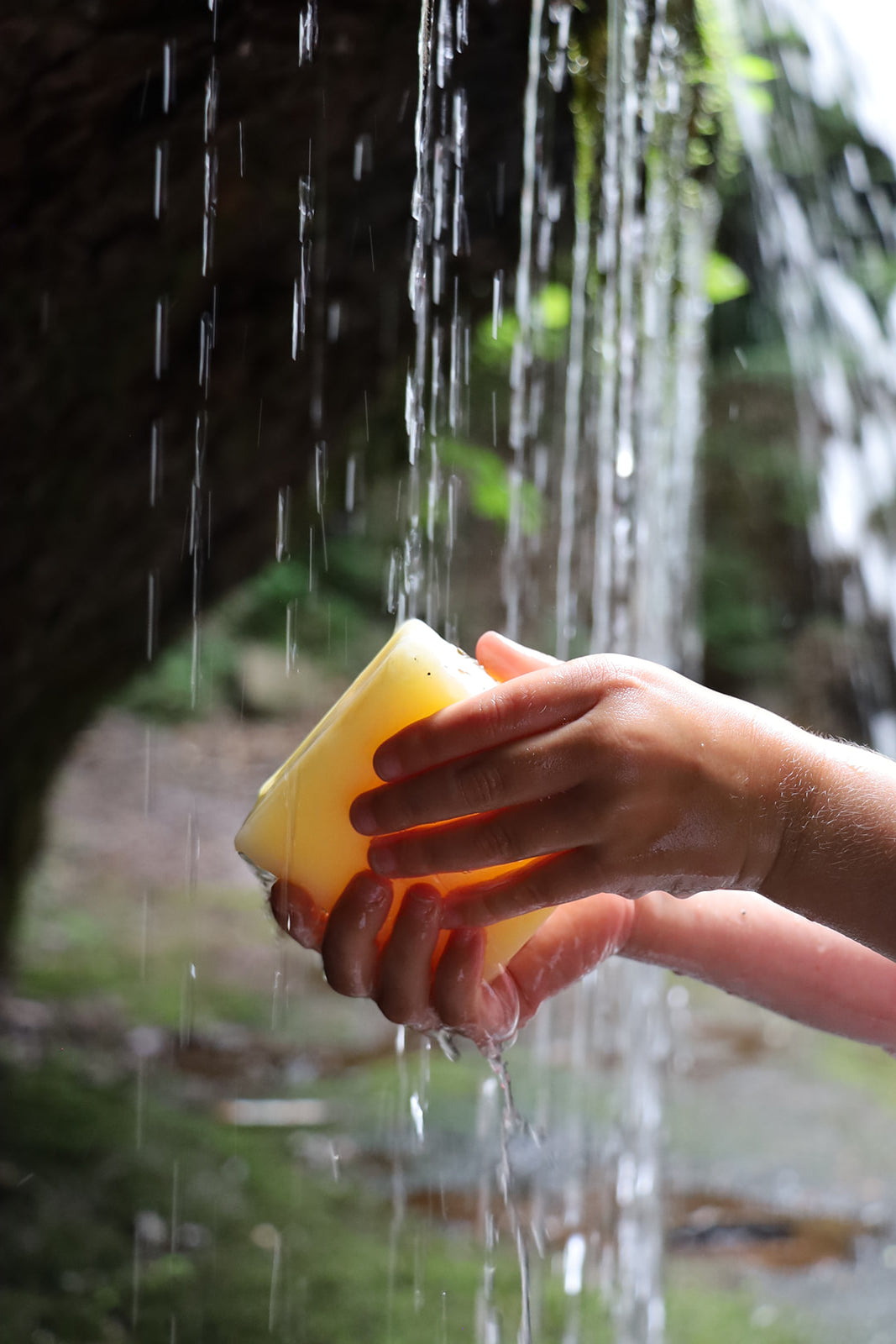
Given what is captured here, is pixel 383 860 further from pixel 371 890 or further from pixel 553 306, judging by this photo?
pixel 553 306

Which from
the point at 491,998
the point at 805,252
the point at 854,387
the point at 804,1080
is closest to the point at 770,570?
the point at 854,387

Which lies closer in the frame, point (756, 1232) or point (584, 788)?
point (584, 788)

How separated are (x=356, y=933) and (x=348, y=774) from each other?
0.55 ft

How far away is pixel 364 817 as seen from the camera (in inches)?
45.3

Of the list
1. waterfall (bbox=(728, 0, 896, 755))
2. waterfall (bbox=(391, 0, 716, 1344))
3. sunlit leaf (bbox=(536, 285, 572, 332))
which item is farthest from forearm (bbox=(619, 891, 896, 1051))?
waterfall (bbox=(728, 0, 896, 755))

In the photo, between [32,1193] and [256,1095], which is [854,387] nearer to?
[256,1095]

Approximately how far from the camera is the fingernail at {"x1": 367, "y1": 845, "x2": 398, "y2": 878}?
1166 mm

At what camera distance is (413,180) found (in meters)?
3.41

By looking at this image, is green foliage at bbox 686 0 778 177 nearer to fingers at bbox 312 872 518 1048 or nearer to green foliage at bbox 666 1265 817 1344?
fingers at bbox 312 872 518 1048

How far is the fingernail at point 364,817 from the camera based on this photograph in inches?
45.1

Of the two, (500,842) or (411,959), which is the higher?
(500,842)

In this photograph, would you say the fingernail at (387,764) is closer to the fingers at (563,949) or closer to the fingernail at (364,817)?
the fingernail at (364,817)

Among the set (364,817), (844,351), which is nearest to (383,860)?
(364,817)

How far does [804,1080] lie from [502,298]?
3.34 meters
